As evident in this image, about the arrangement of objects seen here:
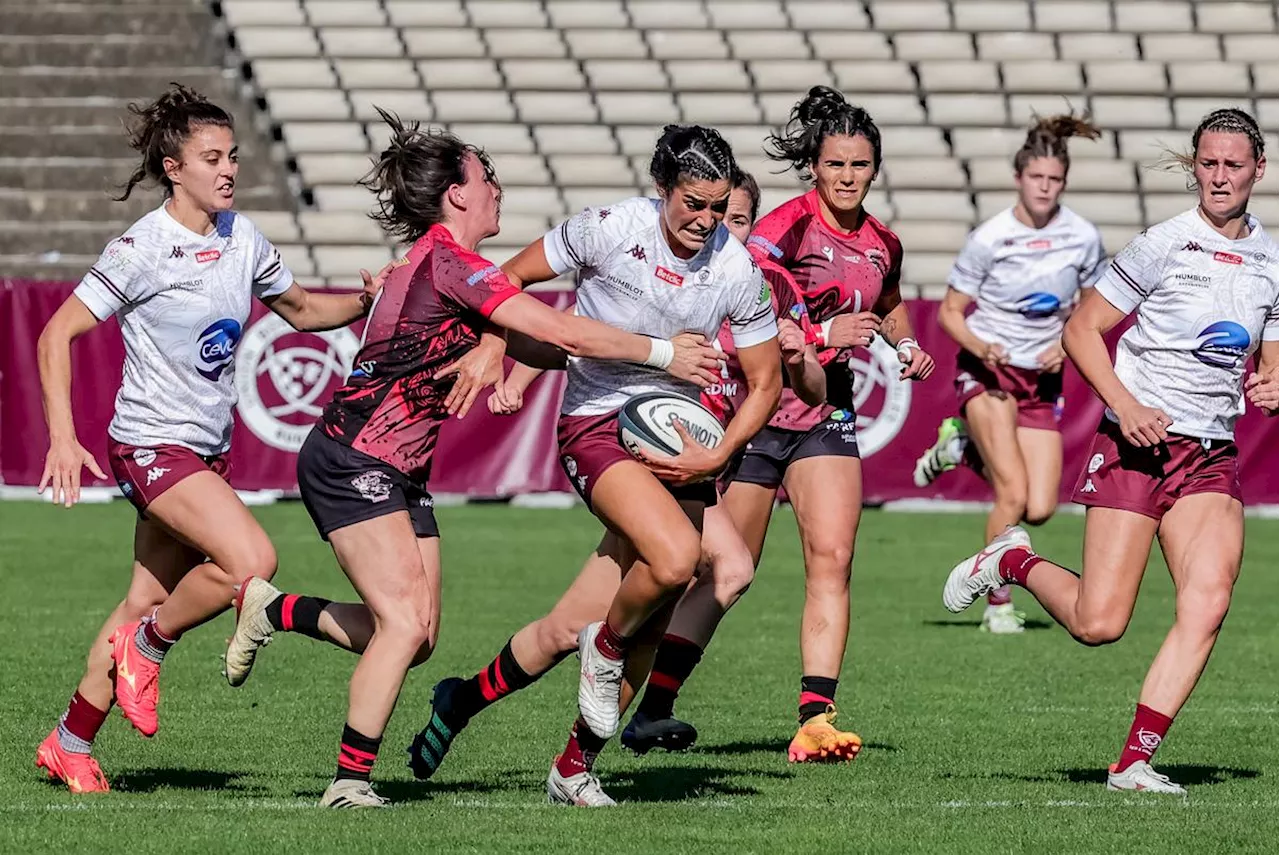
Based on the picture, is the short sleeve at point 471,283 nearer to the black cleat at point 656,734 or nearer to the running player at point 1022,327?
the black cleat at point 656,734

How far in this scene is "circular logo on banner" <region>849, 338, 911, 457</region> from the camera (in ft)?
56.5

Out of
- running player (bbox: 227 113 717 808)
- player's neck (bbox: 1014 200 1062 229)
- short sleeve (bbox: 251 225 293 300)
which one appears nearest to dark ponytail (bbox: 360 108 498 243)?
running player (bbox: 227 113 717 808)

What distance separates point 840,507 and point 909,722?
1043 millimetres

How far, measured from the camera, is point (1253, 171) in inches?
267

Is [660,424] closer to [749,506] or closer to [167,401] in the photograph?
[167,401]

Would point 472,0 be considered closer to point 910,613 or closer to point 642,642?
point 910,613

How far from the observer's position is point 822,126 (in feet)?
25.3

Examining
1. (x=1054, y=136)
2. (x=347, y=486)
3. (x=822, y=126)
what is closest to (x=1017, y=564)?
(x=822, y=126)

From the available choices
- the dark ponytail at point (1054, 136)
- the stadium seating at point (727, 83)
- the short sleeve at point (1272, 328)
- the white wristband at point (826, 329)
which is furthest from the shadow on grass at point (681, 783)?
the stadium seating at point (727, 83)

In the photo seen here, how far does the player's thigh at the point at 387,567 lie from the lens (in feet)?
20.4

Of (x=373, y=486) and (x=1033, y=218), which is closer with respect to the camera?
(x=373, y=486)

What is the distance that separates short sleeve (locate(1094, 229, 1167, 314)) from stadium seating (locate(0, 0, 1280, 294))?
49.0 feet

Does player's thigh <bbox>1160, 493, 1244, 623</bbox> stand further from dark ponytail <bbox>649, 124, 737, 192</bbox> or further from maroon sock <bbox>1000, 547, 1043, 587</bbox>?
dark ponytail <bbox>649, 124, 737, 192</bbox>

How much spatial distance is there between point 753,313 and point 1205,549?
167cm
